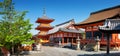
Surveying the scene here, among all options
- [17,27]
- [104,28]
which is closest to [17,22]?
[17,27]

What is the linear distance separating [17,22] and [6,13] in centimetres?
203

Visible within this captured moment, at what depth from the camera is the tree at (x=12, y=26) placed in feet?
78.7

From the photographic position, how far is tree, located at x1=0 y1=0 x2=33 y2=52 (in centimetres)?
2400

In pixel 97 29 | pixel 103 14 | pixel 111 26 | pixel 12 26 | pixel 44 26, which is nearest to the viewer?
pixel 111 26

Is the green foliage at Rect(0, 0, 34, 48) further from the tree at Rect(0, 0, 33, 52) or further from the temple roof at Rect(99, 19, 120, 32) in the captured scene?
the temple roof at Rect(99, 19, 120, 32)

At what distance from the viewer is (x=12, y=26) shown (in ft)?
81.1

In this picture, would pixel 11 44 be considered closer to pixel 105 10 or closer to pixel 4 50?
pixel 4 50

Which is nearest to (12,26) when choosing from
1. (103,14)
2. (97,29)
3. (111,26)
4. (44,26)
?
(111,26)

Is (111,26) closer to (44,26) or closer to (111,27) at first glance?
(111,27)

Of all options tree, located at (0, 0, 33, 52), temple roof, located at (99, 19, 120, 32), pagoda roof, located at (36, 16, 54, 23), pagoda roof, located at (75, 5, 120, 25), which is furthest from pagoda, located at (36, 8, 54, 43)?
temple roof, located at (99, 19, 120, 32)

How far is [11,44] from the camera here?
25016 millimetres

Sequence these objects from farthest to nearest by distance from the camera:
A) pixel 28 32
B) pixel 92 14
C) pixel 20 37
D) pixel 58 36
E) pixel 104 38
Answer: pixel 58 36, pixel 92 14, pixel 104 38, pixel 28 32, pixel 20 37

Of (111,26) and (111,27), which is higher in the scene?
(111,26)

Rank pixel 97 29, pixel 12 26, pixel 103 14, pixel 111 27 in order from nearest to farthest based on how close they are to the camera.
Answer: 1. pixel 111 27
2. pixel 12 26
3. pixel 97 29
4. pixel 103 14
